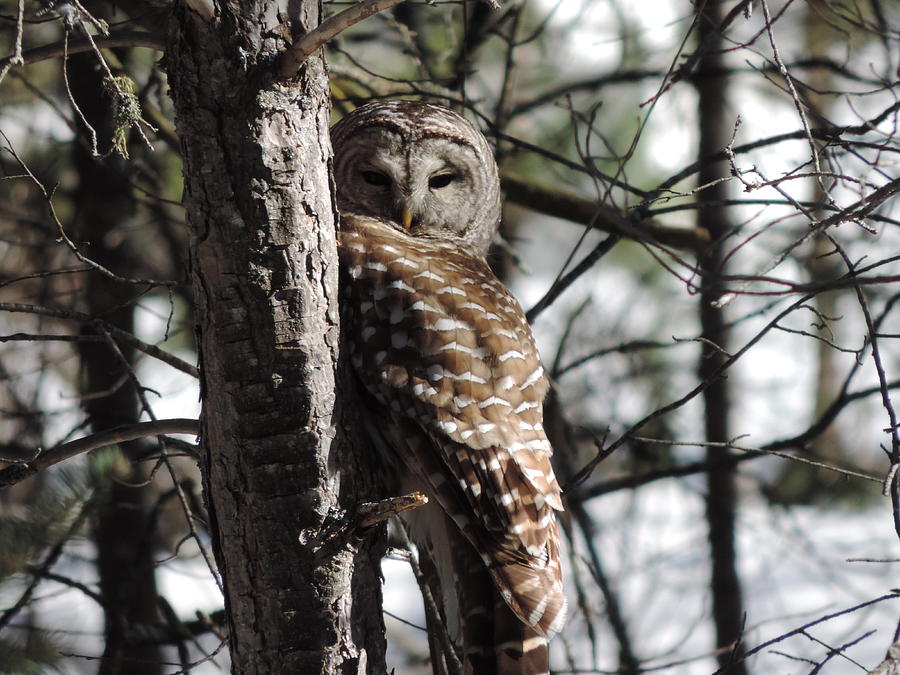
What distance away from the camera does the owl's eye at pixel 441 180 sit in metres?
3.16

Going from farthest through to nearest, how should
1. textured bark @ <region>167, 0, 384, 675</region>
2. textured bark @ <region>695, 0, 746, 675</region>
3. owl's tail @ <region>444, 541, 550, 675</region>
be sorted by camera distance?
textured bark @ <region>695, 0, 746, 675</region> → owl's tail @ <region>444, 541, 550, 675</region> → textured bark @ <region>167, 0, 384, 675</region>

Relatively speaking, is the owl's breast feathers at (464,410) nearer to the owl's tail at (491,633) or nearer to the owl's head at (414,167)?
the owl's tail at (491,633)

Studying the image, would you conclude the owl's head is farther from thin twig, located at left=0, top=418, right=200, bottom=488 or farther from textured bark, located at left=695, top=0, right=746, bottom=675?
textured bark, located at left=695, top=0, right=746, bottom=675

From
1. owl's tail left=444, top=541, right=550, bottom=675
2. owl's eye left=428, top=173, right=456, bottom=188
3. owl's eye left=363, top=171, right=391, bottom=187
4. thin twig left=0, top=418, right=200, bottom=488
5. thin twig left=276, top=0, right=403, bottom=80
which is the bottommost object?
owl's tail left=444, top=541, right=550, bottom=675

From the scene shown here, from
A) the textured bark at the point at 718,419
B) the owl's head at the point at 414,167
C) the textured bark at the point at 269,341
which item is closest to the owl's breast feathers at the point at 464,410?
the textured bark at the point at 269,341

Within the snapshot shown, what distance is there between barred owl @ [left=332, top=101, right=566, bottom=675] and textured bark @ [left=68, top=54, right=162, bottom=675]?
5.25 ft

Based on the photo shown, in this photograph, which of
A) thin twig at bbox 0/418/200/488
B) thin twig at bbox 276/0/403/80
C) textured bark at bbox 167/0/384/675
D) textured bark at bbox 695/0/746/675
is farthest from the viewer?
textured bark at bbox 695/0/746/675

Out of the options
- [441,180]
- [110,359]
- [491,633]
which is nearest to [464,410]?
[491,633]

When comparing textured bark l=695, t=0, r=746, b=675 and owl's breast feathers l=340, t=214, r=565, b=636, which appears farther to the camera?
textured bark l=695, t=0, r=746, b=675

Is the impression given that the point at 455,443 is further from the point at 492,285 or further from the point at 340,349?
the point at 492,285

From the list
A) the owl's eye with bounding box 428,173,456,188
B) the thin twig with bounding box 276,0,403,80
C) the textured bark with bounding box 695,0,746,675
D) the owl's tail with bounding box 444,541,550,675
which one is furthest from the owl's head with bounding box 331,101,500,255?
the textured bark with bounding box 695,0,746,675

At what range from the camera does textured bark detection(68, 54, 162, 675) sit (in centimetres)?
Result: 373

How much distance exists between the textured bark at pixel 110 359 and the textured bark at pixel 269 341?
1.92 meters

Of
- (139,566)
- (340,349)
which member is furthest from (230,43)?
(139,566)
